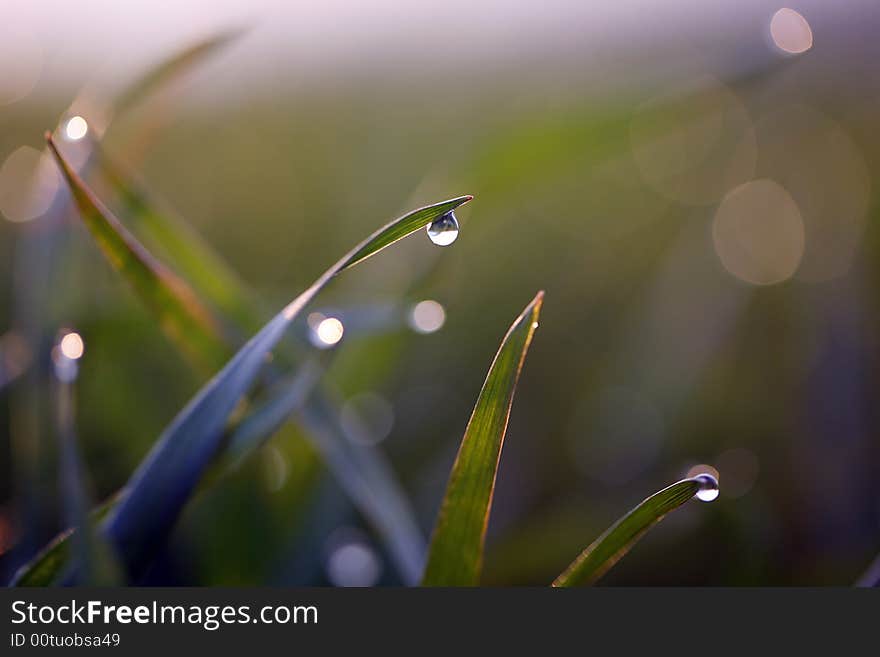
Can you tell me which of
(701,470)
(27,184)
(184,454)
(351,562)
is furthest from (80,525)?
(27,184)

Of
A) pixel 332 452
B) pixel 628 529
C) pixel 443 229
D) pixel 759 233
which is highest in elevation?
pixel 759 233

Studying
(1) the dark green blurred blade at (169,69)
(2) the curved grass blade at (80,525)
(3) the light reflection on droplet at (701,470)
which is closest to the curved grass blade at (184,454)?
(2) the curved grass blade at (80,525)

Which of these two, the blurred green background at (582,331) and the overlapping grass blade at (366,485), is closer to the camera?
the overlapping grass blade at (366,485)

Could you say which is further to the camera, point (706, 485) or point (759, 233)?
point (759, 233)

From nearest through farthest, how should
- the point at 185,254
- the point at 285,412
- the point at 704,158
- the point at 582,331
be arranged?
the point at 285,412 < the point at 185,254 < the point at 582,331 < the point at 704,158

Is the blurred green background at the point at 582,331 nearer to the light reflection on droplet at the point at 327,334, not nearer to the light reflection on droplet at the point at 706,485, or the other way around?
the light reflection on droplet at the point at 327,334

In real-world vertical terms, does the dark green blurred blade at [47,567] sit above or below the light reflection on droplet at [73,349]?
below

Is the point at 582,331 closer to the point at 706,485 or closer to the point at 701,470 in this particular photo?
the point at 701,470
